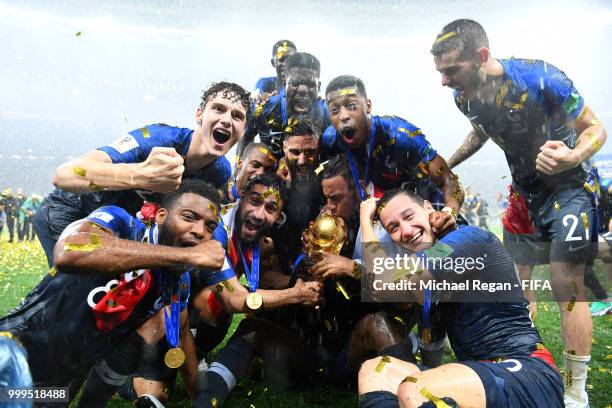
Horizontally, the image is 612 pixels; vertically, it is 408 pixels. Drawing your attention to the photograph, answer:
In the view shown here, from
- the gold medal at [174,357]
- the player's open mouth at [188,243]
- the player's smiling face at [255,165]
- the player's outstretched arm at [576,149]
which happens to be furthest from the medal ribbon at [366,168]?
the gold medal at [174,357]

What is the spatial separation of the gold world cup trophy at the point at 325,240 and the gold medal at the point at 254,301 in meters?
0.46

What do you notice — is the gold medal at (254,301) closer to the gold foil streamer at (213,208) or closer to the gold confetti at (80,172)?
the gold foil streamer at (213,208)

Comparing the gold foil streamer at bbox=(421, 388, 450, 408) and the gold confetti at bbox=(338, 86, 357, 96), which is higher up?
the gold confetti at bbox=(338, 86, 357, 96)

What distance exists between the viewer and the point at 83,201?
362cm

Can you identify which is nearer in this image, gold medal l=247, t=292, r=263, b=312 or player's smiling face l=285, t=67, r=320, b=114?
gold medal l=247, t=292, r=263, b=312

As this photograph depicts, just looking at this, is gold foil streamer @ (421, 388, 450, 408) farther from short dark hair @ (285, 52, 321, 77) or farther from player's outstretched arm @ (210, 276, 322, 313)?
short dark hair @ (285, 52, 321, 77)

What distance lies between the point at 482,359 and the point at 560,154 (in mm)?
1457

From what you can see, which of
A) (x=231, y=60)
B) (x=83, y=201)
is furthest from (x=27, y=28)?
(x=83, y=201)

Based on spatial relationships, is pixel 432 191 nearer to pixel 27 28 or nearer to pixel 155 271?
pixel 155 271

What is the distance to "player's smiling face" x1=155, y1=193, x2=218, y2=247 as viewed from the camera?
289 centimetres

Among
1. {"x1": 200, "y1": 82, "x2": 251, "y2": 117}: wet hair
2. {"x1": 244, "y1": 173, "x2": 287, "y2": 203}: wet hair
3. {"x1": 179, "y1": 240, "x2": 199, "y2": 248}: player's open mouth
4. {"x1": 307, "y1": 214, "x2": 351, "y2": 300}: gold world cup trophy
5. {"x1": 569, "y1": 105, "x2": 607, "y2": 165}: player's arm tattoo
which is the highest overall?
{"x1": 200, "y1": 82, "x2": 251, "y2": 117}: wet hair

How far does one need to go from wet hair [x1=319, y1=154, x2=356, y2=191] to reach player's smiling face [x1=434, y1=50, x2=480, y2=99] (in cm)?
94

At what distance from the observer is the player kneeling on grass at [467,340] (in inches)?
85.7

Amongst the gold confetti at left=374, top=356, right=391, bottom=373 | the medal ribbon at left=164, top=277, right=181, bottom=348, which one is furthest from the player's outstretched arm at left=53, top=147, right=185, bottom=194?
the gold confetti at left=374, top=356, right=391, bottom=373
